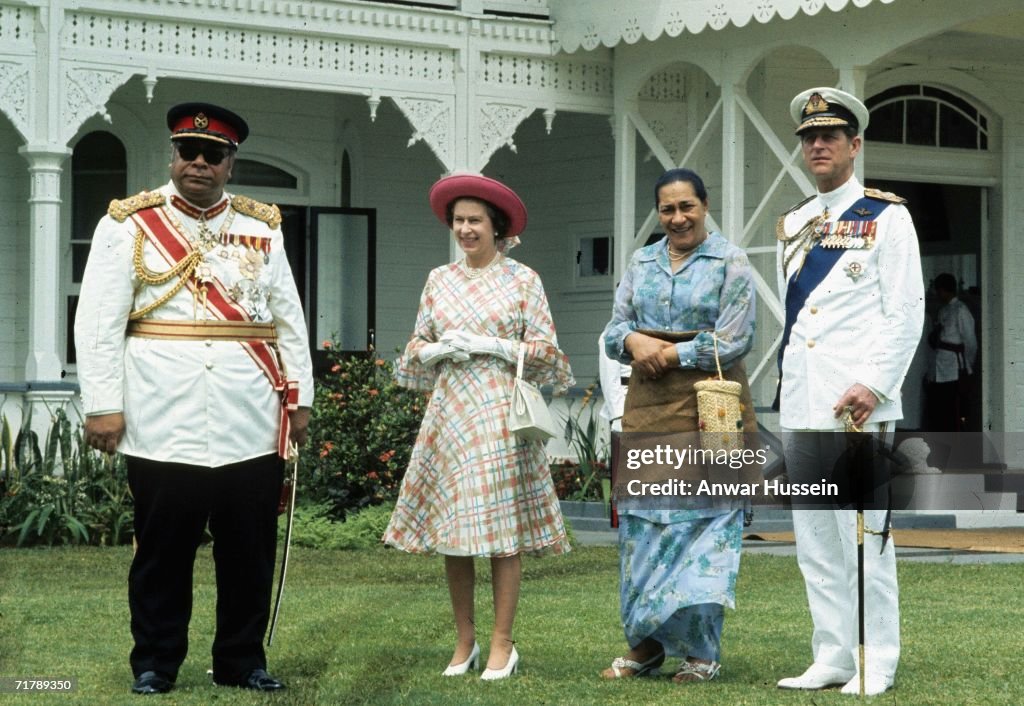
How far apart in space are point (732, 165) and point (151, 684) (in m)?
9.82

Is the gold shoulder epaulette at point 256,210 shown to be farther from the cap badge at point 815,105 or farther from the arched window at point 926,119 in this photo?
the arched window at point 926,119

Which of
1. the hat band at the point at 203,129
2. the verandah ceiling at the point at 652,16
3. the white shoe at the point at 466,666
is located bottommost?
the white shoe at the point at 466,666

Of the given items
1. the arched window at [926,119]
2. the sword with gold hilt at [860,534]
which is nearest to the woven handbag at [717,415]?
the sword with gold hilt at [860,534]

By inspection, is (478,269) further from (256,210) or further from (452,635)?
(452,635)

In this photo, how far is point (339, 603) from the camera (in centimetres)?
941

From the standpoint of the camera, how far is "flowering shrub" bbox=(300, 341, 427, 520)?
13.4m

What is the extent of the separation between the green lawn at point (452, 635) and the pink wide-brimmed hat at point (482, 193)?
1.73m

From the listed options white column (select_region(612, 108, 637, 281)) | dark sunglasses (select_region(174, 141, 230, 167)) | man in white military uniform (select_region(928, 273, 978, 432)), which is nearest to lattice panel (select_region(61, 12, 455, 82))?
white column (select_region(612, 108, 637, 281))

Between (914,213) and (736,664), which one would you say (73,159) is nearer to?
(914,213)

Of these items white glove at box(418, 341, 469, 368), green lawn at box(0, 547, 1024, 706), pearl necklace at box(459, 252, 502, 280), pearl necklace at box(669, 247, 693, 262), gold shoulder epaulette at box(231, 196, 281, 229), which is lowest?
green lawn at box(0, 547, 1024, 706)

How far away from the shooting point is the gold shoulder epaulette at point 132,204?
21.5 feet

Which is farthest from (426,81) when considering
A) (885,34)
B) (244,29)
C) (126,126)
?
(885,34)

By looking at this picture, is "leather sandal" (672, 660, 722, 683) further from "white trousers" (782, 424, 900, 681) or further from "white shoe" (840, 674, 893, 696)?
"white shoe" (840, 674, 893, 696)

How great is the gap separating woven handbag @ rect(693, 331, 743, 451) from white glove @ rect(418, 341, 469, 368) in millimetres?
907
